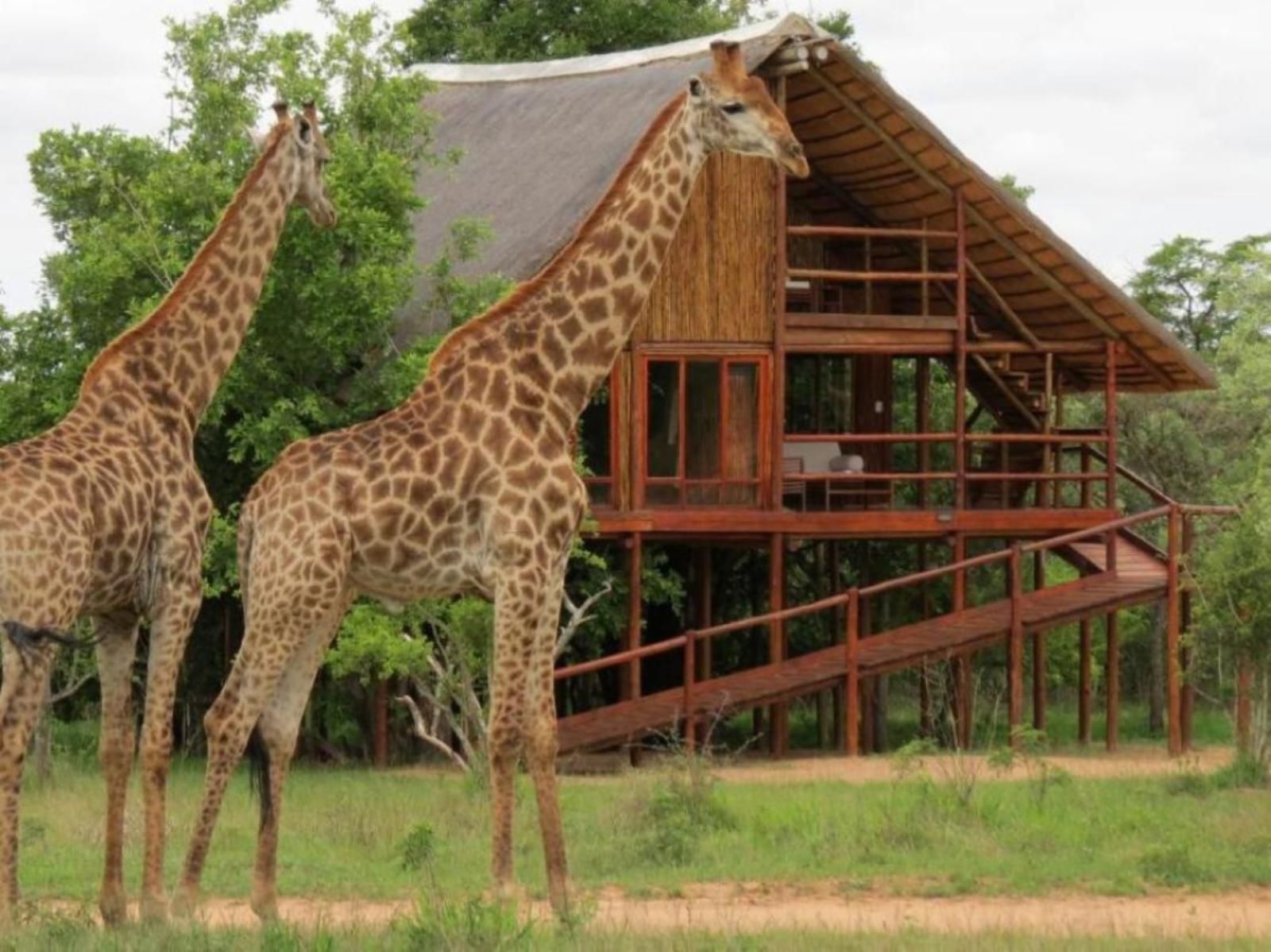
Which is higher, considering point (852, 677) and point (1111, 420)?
point (1111, 420)

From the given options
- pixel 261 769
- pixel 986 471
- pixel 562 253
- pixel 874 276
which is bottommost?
pixel 261 769

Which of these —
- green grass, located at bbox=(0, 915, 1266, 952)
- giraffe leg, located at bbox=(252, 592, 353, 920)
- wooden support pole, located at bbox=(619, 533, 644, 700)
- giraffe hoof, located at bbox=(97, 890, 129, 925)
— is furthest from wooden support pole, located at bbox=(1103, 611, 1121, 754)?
giraffe hoof, located at bbox=(97, 890, 129, 925)

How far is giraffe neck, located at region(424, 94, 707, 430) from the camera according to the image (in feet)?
38.2

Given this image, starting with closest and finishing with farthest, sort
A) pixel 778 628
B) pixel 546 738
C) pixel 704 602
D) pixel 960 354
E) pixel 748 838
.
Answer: pixel 546 738 < pixel 748 838 < pixel 778 628 < pixel 960 354 < pixel 704 602

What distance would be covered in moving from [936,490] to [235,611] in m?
9.43

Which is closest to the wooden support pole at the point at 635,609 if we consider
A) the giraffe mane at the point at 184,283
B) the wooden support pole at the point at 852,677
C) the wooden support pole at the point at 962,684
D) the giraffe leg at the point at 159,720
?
the wooden support pole at the point at 852,677

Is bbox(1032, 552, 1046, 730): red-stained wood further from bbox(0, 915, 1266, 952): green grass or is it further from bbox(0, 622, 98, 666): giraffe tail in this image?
bbox(0, 622, 98, 666): giraffe tail

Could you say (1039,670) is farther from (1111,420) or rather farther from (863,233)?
(863,233)

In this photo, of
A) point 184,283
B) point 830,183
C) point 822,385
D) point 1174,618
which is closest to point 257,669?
point 184,283

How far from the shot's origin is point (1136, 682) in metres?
34.9

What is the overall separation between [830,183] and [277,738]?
56.0 ft

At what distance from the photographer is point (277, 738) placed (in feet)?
36.3

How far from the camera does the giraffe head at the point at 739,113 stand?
11.8 m

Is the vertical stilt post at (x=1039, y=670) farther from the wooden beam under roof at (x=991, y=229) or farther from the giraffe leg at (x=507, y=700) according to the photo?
the giraffe leg at (x=507, y=700)
